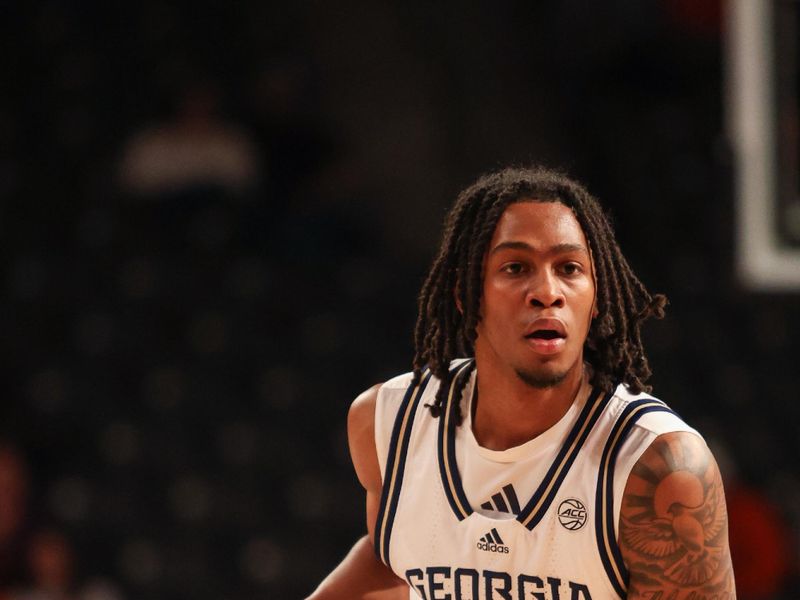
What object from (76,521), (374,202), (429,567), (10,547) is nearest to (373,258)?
(374,202)

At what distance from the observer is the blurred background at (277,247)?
23.2 feet

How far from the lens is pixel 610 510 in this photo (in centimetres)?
271

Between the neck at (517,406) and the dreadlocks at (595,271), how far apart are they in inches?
3.1

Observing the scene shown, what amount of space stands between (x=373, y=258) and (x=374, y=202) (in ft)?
2.39

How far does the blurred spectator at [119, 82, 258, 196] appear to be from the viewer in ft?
26.4

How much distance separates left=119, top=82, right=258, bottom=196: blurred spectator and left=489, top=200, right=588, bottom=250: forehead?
5.42 metres

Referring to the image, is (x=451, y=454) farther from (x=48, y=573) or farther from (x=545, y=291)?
(x=48, y=573)

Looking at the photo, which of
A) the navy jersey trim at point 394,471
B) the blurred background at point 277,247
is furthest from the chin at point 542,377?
the blurred background at point 277,247

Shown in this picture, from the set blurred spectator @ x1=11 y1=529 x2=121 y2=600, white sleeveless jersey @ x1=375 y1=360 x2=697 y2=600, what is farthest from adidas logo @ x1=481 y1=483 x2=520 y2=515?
blurred spectator @ x1=11 y1=529 x2=121 y2=600

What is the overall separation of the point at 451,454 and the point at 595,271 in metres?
0.54

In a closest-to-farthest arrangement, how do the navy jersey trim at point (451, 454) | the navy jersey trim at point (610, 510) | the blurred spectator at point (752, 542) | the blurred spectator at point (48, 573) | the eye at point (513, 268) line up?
1. the navy jersey trim at point (610, 510)
2. the eye at point (513, 268)
3. the navy jersey trim at point (451, 454)
4. the blurred spectator at point (48, 573)
5. the blurred spectator at point (752, 542)

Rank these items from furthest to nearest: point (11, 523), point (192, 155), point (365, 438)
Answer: point (192, 155) < point (11, 523) < point (365, 438)

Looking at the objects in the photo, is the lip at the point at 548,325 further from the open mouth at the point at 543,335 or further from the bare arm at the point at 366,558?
the bare arm at the point at 366,558

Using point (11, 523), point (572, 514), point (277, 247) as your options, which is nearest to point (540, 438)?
point (572, 514)
